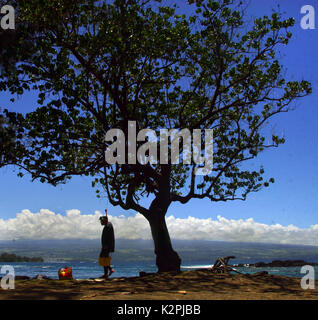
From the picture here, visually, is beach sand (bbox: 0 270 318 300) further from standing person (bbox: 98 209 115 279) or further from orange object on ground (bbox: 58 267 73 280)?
orange object on ground (bbox: 58 267 73 280)

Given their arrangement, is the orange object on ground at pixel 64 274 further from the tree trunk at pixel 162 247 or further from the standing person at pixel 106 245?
the tree trunk at pixel 162 247

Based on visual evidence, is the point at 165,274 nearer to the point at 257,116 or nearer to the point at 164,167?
the point at 164,167

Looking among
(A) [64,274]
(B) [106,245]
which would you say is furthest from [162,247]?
(A) [64,274]

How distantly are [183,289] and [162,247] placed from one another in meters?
6.91

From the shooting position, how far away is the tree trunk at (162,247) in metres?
19.5

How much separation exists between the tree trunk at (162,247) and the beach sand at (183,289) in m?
2.29

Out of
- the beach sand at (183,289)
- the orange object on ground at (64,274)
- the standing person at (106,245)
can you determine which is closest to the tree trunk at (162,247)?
the beach sand at (183,289)

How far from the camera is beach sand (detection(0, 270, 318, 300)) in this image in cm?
1089

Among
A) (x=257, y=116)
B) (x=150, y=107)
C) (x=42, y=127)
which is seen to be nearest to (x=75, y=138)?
(x=42, y=127)

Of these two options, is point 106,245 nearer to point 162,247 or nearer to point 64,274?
point 64,274

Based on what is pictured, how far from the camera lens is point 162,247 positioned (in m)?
19.8

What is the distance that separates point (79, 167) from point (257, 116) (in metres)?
11.0

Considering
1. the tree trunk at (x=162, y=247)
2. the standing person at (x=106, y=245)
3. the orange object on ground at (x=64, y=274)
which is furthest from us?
the tree trunk at (x=162, y=247)
